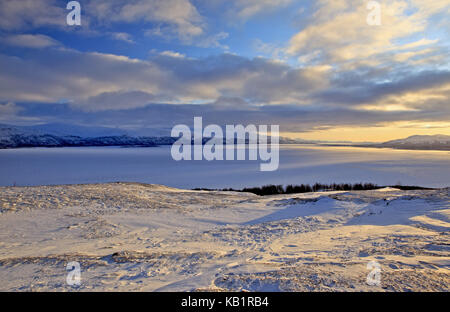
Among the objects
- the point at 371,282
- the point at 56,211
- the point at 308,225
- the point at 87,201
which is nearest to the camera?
the point at 371,282

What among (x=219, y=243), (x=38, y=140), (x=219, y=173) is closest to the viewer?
(x=219, y=243)

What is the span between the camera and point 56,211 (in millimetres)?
8914

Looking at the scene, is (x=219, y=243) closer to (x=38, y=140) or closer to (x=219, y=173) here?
(x=219, y=173)

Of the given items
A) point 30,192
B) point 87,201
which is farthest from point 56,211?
point 30,192

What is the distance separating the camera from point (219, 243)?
6.25 meters

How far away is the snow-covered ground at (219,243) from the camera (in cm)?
377

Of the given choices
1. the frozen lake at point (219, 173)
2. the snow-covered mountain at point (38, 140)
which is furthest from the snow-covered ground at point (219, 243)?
the snow-covered mountain at point (38, 140)

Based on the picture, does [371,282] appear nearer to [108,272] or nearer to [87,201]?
[108,272]

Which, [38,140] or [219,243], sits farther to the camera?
[38,140]

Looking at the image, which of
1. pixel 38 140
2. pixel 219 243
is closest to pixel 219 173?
pixel 219 243

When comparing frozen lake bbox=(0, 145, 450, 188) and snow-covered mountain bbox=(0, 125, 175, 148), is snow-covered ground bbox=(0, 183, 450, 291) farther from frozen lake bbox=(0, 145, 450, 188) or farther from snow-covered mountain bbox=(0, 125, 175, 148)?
snow-covered mountain bbox=(0, 125, 175, 148)

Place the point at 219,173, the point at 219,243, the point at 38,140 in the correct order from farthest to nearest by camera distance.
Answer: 1. the point at 38,140
2. the point at 219,173
3. the point at 219,243

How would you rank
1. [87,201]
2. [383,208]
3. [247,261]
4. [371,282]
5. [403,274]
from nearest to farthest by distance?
[371,282] < [403,274] < [247,261] < [383,208] < [87,201]
